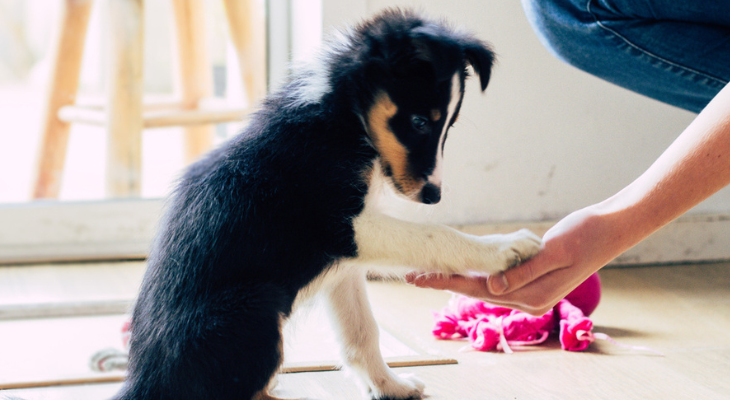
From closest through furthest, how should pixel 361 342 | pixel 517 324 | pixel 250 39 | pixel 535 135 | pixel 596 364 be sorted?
pixel 361 342
pixel 596 364
pixel 517 324
pixel 535 135
pixel 250 39

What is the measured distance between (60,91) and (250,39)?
827 mm

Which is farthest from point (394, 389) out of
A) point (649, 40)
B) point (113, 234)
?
point (113, 234)

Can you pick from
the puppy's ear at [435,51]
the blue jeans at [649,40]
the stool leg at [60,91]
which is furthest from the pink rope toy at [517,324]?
the stool leg at [60,91]

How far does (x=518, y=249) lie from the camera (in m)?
1.41

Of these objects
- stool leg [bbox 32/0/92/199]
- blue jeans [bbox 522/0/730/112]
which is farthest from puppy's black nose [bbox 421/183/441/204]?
stool leg [bbox 32/0/92/199]

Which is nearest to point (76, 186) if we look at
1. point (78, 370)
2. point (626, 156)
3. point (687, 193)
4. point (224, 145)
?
point (78, 370)

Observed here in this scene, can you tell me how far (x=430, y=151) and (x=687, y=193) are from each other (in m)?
0.51

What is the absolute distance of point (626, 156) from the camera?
2.95 metres

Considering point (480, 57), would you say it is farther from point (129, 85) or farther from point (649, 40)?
point (129, 85)

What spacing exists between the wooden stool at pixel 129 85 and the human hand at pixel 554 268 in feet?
6.56

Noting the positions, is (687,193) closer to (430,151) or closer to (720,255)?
(430,151)

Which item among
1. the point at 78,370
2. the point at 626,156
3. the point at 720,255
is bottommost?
the point at 78,370

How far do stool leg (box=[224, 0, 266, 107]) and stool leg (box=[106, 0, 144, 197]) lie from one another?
1.26 feet

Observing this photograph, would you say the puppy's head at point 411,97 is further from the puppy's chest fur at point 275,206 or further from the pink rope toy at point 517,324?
the pink rope toy at point 517,324
